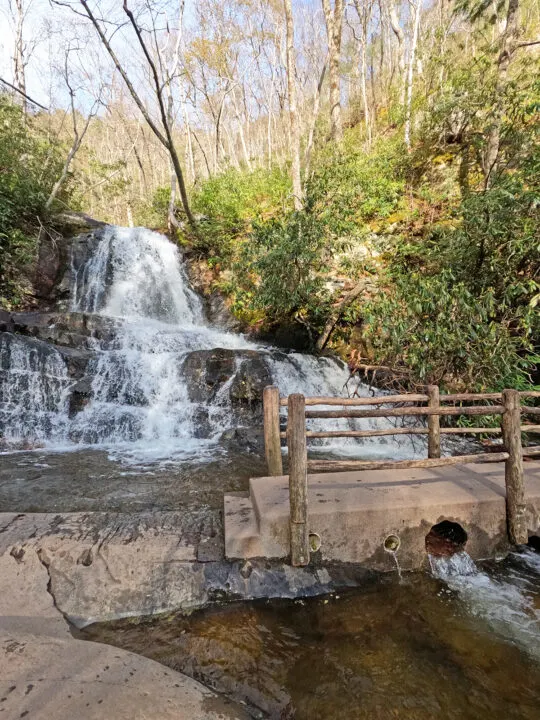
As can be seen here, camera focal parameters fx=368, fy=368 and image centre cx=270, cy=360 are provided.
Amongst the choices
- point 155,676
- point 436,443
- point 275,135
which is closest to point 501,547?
point 436,443

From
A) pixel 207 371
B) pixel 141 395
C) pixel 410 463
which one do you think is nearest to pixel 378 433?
pixel 410 463

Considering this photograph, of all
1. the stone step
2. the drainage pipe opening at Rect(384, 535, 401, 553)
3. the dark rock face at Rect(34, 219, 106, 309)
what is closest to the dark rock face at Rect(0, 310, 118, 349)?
the dark rock face at Rect(34, 219, 106, 309)

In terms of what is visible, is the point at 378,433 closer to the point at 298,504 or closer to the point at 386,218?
the point at 298,504

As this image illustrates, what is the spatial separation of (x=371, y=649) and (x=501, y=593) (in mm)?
1451

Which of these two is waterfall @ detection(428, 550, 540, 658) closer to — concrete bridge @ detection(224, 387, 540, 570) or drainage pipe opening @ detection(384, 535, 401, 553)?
concrete bridge @ detection(224, 387, 540, 570)

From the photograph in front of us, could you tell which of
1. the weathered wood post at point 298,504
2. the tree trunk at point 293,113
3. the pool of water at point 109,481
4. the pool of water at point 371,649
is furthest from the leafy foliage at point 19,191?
the pool of water at point 371,649

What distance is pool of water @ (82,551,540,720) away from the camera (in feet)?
7.54

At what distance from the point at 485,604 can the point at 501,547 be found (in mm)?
756

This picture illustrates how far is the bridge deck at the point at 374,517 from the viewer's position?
337 cm

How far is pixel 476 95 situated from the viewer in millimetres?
10305

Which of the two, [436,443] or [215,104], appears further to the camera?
[215,104]

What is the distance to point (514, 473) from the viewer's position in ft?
11.9

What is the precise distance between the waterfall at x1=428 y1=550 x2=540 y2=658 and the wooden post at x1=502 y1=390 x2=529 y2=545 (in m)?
0.34

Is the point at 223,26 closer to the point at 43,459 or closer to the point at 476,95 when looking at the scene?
the point at 476,95
